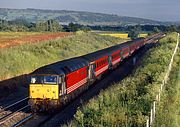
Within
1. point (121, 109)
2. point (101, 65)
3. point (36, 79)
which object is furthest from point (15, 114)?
point (101, 65)

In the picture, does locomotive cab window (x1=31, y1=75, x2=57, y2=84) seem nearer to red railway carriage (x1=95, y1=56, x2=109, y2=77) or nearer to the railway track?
the railway track

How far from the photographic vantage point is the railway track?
72.6 ft

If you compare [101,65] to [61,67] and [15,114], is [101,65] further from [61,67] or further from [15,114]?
[15,114]

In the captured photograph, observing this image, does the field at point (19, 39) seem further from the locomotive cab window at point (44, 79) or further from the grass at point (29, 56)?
the locomotive cab window at point (44, 79)

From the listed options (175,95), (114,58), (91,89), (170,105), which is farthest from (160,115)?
(114,58)

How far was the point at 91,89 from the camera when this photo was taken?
32.8 metres

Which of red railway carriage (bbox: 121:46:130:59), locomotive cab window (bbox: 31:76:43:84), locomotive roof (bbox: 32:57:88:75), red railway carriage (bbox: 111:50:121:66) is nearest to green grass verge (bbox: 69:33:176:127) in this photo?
locomotive roof (bbox: 32:57:88:75)

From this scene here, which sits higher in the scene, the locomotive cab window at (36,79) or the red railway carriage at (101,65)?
the locomotive cab window at (36,79)

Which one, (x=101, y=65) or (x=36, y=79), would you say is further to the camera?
(x=101, y=65)

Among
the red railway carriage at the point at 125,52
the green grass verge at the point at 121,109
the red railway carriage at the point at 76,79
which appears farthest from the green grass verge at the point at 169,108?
the red railway carriage at the point at 125,52

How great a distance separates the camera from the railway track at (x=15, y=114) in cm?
2213

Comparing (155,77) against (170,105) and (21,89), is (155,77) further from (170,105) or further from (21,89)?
(21,89)

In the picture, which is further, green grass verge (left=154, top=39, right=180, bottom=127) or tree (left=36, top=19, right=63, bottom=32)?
tree (left=36, top=19, right=63, bottom=32)

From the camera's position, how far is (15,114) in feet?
78.2
